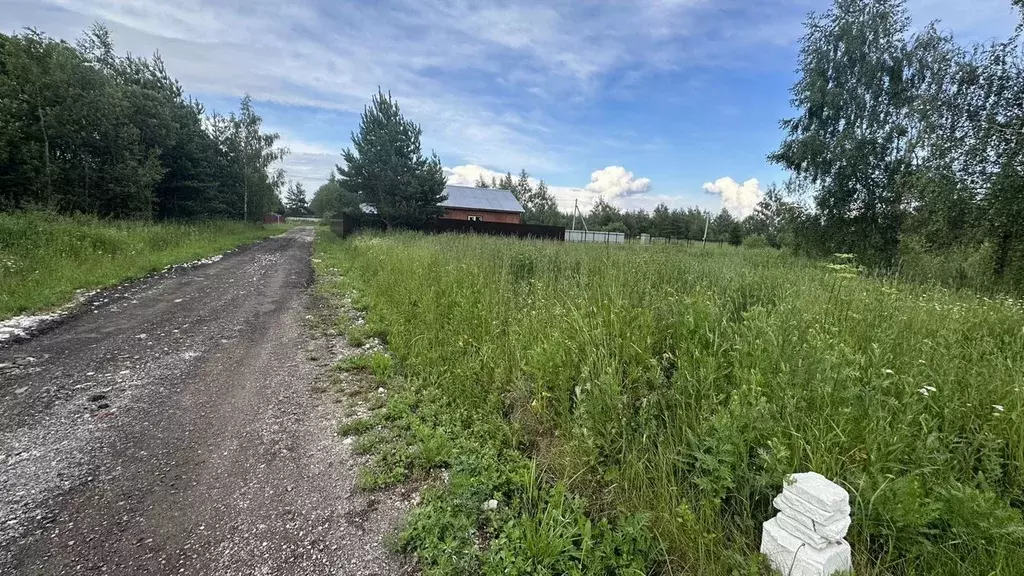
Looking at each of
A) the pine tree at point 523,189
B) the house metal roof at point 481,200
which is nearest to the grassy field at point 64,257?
the house metal roof at point 481,200

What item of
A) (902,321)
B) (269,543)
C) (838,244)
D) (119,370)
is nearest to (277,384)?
(119,370)

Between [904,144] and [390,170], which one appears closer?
[904,144]

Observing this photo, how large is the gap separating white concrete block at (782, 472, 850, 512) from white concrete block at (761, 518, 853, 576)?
0.47 feet

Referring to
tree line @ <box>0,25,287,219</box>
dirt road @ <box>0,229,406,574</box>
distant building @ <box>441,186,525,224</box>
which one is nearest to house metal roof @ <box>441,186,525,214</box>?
distant building @ <box>441,186,525,224</box>

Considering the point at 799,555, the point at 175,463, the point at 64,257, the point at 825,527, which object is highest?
the point at 825,527

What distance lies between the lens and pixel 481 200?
3203cm

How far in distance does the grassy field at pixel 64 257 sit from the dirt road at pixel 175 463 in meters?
1.85

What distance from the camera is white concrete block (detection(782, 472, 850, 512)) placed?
1.22 meters

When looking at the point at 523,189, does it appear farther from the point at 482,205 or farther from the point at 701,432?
the point at 701,432

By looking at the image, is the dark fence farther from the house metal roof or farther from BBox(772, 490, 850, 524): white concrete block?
BBox(772, 490, 850, 524): white concrete block

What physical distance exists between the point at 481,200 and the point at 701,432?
3131 cm

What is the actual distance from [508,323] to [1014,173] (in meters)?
11.1

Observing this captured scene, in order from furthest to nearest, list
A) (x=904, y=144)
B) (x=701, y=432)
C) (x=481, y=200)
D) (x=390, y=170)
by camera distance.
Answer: (x=481, y=200), (x=390, y=170), (x=904, y=144), (x=701, y=432)

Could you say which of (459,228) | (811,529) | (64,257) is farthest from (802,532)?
(459,228)
